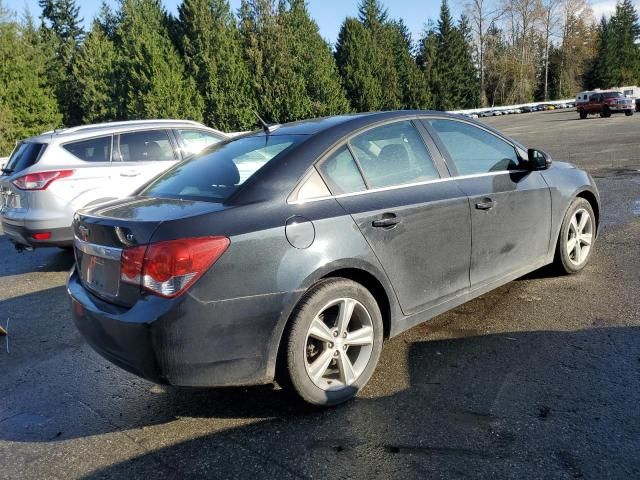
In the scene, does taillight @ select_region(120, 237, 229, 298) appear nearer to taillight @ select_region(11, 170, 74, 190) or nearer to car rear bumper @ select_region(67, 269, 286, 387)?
car rear bumper @ select_region(67, 269, 286, 387)

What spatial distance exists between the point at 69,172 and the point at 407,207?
494 centimetres

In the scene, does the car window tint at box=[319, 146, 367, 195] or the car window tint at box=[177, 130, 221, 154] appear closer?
the car window tint at box=[319, 146, 367, 195]

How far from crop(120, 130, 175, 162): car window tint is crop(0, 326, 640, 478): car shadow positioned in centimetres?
415

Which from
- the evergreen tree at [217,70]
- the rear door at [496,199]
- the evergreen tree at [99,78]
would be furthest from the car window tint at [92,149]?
the evergreen tree at [99,78]

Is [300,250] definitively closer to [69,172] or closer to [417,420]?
[417,420]

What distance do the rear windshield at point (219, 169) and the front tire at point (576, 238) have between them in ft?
8.98

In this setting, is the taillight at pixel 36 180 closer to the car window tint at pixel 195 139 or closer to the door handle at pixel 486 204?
the car window tint at pixel 195 139

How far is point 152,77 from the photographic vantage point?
43.4 m

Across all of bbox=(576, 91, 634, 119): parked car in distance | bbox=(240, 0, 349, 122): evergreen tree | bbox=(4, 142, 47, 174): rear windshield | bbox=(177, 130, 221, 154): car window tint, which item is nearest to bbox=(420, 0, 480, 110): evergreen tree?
bbox=(240, 0, 349, 122): evergreen tree

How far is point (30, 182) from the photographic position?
6578 millimetres

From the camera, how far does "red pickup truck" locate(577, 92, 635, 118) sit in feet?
121

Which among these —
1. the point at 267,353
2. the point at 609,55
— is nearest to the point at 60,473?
the point at 267,353

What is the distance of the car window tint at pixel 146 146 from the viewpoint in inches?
288

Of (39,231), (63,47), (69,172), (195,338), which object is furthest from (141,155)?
(63,47)
